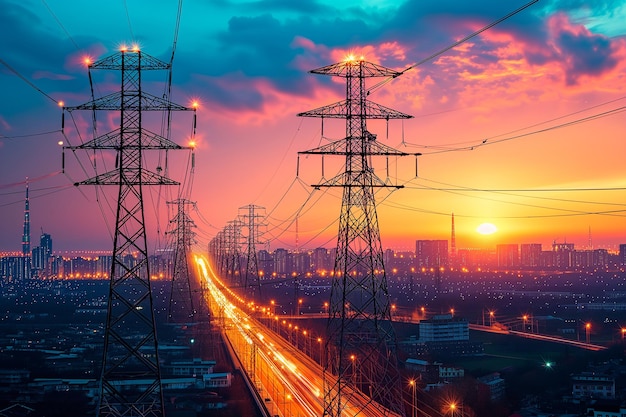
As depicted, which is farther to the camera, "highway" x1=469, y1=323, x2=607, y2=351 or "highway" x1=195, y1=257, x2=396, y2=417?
"highway" x1=469, y1=323, x2=607, y2=351

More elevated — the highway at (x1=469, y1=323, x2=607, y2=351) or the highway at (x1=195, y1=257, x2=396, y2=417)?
the highway at (x1=195, y1=257, x2=396, y2=417)

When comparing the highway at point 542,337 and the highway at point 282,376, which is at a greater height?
the highway at point 282,376

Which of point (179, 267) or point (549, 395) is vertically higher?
point (179, 267)

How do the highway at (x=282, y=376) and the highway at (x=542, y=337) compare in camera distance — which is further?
the highway at (x=542, y=337)

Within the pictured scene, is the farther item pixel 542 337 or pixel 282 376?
pixel 542 337

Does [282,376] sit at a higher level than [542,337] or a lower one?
higher

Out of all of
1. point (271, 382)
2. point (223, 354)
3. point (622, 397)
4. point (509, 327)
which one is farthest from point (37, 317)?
point (622, 397)

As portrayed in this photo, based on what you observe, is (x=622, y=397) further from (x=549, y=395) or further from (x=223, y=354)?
(x=223, y=354)

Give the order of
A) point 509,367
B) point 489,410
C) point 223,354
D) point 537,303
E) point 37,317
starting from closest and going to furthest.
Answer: point 489,410 → point 223,354 → point 509,367 → point 37,317 → point 537,303
